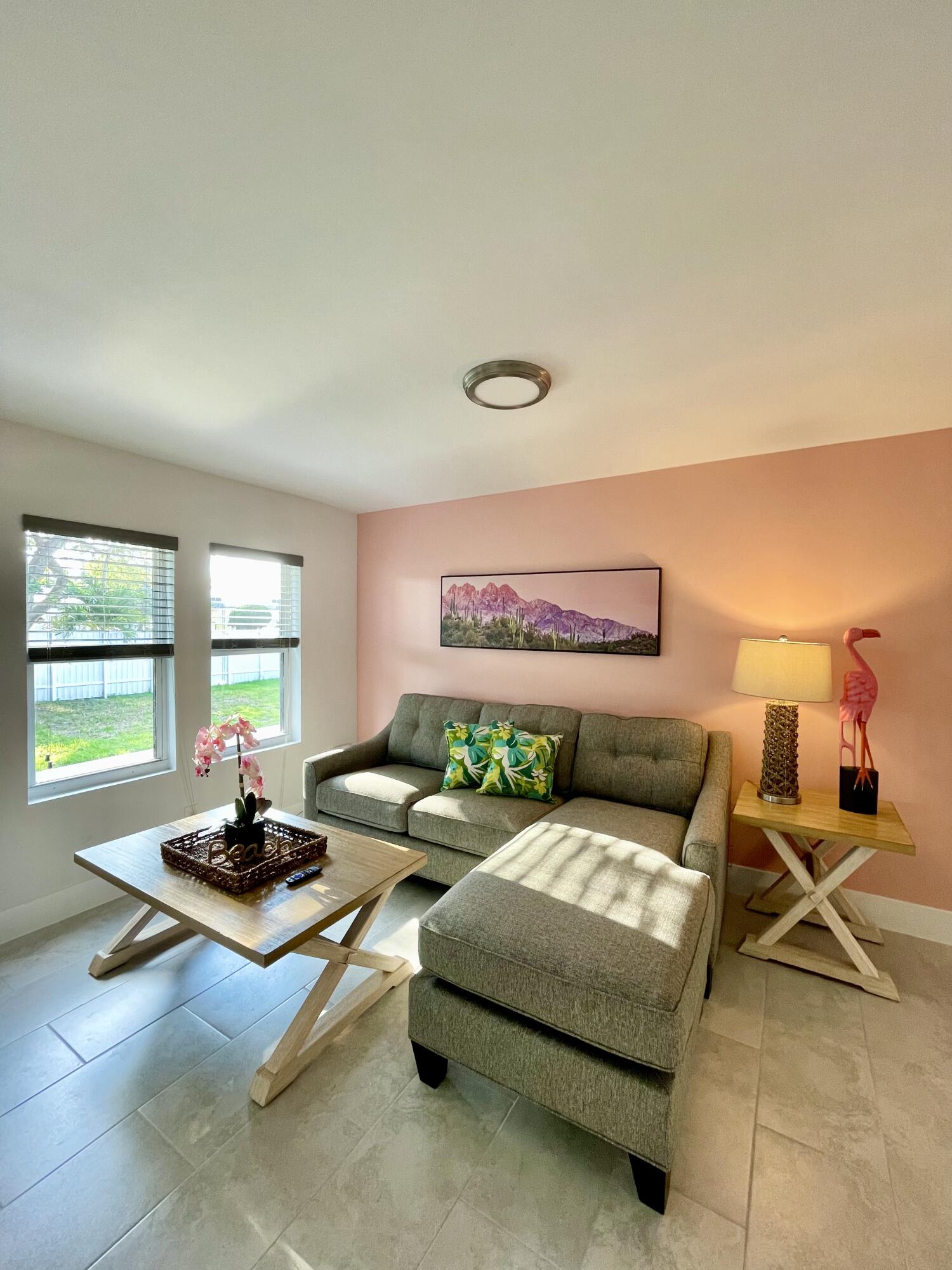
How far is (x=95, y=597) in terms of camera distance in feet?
8.47

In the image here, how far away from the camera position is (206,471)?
9.86ft

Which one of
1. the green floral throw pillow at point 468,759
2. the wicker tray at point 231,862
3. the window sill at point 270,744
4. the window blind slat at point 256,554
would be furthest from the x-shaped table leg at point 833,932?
the window blind slat at point 256,554

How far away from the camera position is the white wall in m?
2.28

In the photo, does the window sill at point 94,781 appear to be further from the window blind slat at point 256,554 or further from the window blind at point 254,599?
the window blind slat at point 256,554

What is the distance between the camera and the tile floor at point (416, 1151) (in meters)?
1.16

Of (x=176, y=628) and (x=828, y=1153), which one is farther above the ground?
(x=176, y=628)

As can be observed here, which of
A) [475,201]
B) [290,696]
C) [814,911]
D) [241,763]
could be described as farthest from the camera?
[290,696]

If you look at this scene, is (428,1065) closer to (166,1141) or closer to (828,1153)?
(166,1141)

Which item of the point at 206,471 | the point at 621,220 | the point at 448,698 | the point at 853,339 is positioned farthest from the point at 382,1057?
the point at 206,471

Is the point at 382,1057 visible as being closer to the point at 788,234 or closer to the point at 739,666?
the point at 739,666

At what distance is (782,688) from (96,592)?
10.8ft

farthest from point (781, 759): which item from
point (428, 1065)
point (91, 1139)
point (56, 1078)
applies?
point (56, 1078)

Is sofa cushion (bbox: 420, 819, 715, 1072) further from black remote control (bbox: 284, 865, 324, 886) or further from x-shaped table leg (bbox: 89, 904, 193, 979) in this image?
x-shaped table leg (bbox: 89, 904, 193, 979)

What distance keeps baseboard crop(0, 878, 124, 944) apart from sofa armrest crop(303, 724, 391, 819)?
102cm
